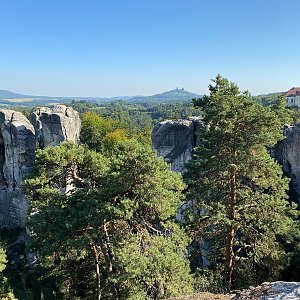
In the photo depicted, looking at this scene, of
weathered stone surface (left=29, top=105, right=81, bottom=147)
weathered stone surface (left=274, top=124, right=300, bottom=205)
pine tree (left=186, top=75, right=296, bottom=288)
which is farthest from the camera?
weathered stone surface (left=29, top=105, right=81, bottom=147)

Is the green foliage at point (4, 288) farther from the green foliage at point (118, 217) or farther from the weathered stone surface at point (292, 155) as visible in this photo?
the weathered stone surface at point (292, 155)

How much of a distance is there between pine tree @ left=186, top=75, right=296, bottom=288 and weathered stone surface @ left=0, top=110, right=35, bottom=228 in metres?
13.7

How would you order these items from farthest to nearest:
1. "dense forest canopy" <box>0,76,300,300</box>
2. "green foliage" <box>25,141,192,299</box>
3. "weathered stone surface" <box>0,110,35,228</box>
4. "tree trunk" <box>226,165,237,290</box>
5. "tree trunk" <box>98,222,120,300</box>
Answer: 1. "weathered stone surface" <box>0,110,35,228</box>
2. "tree trunk" <box>226,165,237,290</box>
3. "tree trunk" <box>98,222,120,300</box>
4. "dense forest canopy" <box>0,76,300,300</box>
5. "green foliage" <box>25,141,192,299</box>

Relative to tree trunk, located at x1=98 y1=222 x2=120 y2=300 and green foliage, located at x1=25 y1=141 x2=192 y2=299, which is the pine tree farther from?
tree trunk, located at x1=98 y1=222 x2=120 y2=300

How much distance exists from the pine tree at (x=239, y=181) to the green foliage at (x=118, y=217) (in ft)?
4.31

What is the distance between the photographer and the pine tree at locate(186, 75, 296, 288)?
34.4ft

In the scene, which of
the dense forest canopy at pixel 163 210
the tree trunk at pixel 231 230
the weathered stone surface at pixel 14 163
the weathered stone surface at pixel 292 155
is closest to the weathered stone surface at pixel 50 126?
the weathered stone surface at pixel 14 163

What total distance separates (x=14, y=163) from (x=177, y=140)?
37.1 feet

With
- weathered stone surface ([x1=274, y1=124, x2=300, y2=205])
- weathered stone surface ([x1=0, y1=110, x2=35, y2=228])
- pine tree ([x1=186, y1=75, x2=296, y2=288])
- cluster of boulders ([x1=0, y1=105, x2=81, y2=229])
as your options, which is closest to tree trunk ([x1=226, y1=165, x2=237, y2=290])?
pine tree ([x1=186, y1=75, x2=296, y2=288])

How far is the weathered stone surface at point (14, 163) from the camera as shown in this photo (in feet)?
69.8

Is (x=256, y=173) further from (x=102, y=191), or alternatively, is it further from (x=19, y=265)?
(x=19, y=265)

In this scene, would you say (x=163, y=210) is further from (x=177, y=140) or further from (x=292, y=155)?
(x=292, y=155)

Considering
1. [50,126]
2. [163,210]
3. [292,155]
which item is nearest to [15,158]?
[50,126]

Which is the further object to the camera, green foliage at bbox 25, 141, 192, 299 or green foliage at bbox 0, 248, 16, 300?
green foliage at bbox 0, 248, 16, 300
